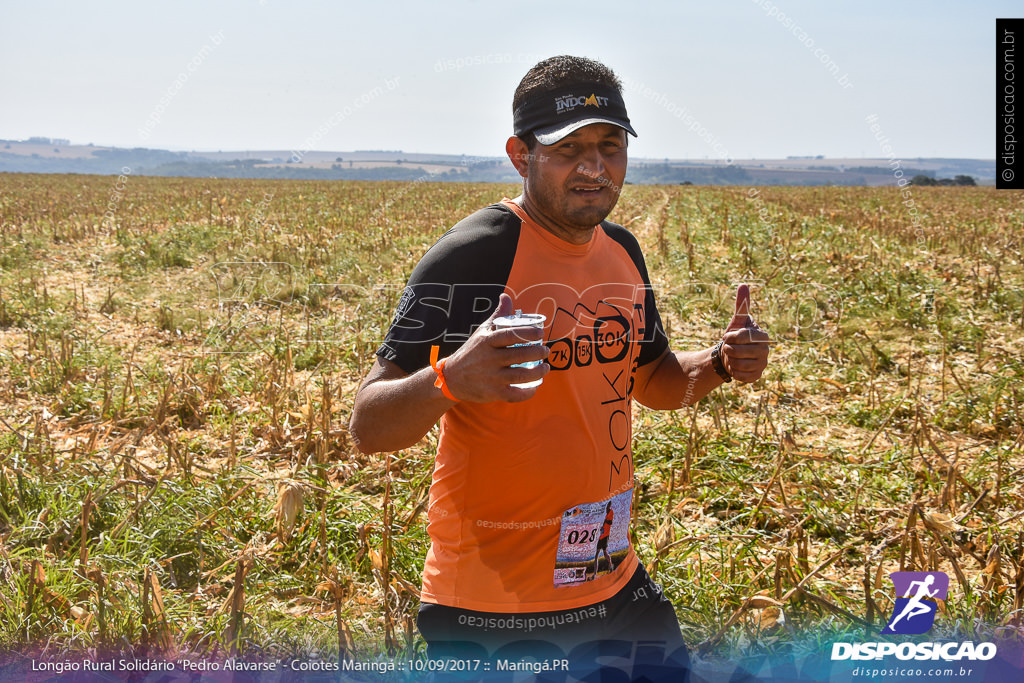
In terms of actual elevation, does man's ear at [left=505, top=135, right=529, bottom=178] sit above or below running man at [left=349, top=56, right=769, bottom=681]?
above

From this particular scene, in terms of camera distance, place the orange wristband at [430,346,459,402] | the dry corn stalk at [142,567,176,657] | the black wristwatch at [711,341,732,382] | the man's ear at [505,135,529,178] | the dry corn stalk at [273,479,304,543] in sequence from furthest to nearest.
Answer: the dry corn stalk at [273,479,304,543], the dry corn stalk at [142,567,176,657], the black wristwatch at [711,341,732,382], the man's ear at [505,135,529,178], the orange wristband at [430,346,459,402]

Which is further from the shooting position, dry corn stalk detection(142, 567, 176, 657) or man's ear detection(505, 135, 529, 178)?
dry corn stalk detection(142, 567, 176, 657)

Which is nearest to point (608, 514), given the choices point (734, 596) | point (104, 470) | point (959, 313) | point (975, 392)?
point (734, 596)

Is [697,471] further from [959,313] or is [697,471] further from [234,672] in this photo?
[959,313]

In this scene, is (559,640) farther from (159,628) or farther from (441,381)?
(159,628)

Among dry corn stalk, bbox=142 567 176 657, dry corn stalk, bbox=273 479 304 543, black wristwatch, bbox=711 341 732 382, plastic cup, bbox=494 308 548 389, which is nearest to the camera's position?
plastic cup, bbox=494 308 548 389

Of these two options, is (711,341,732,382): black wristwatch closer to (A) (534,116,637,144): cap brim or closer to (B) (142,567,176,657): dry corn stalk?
(A) (534,116,637,144): cap brim

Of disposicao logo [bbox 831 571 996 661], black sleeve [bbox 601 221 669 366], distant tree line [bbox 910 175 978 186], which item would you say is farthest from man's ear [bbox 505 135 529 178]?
distant tree line [bbox 910 175 978 186]

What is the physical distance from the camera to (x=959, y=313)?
707cm

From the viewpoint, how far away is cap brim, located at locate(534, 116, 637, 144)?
1.79 metres

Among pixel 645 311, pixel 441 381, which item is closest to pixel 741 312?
pixel 645 311

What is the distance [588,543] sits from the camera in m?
1.83

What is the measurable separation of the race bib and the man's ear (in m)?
0.91

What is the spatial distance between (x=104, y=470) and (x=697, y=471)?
3.00 metres
